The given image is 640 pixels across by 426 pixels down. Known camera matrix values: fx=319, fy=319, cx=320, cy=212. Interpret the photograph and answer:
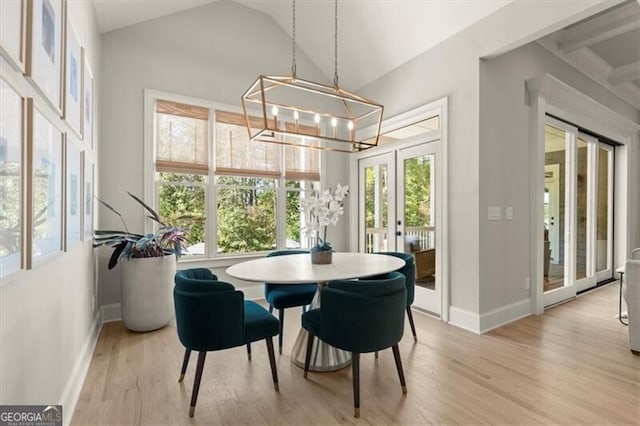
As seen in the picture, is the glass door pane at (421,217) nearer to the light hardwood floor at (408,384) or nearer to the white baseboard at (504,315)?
the white baseboard at (504,315)

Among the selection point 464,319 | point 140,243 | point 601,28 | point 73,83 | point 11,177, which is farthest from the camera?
point 601,28

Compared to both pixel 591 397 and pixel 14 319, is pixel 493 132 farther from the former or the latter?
pixel 14 319

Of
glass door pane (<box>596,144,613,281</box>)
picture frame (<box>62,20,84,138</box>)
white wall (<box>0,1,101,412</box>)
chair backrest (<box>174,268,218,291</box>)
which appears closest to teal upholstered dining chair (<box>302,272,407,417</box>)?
chair backrest (<box>174,268,218,291</box>)

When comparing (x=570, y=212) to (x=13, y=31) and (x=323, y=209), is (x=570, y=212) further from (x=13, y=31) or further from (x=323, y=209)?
(x=13, y=31)

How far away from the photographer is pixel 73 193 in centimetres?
206

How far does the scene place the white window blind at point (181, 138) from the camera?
3.81 metres

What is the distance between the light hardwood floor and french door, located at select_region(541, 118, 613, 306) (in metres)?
1.28

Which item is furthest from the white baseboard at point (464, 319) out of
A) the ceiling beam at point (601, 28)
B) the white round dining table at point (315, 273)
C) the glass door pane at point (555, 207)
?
the ceiling beam at point (601, 28)

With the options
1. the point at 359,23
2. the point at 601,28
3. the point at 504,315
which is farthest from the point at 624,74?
the point at 504,315

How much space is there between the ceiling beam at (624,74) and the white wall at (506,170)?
188 cm

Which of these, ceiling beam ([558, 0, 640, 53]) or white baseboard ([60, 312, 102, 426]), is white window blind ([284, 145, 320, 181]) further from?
ceiling beam ([558, 0, 640, 53])

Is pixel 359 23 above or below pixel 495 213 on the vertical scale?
Result: above

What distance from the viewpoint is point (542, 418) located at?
180cm

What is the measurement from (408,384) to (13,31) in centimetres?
267
